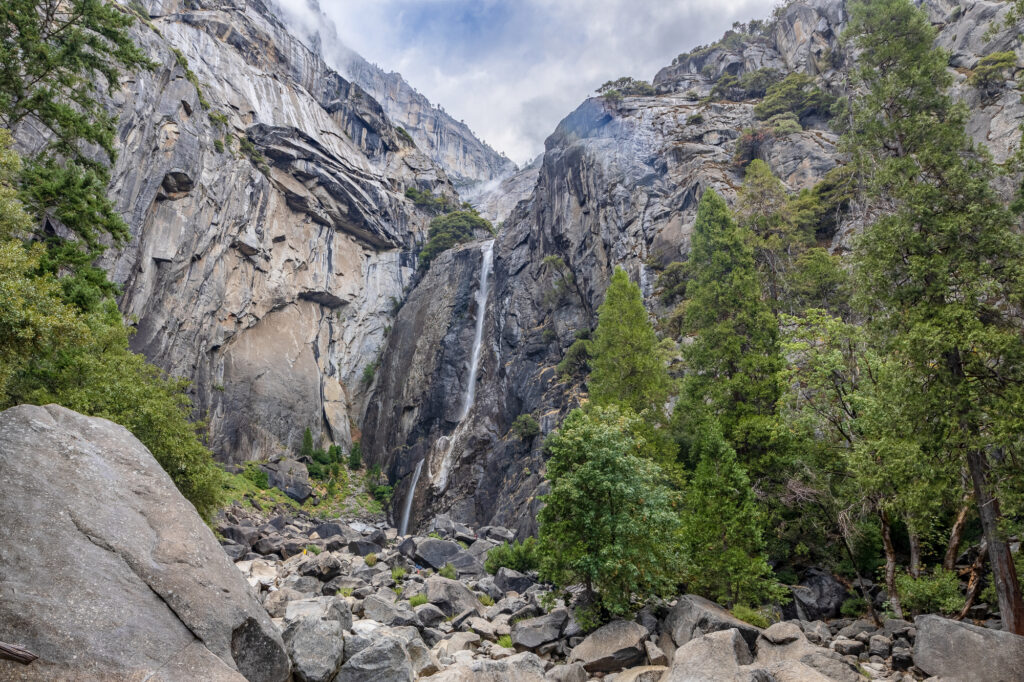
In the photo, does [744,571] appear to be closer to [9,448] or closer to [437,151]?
[9,448]

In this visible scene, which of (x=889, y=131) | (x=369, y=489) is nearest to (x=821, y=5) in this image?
(x=889, y=131)

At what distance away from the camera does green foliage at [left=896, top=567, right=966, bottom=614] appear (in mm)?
12070

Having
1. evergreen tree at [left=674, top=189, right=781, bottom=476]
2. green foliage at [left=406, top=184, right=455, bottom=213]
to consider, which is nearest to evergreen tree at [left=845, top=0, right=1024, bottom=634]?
evergreen tree at [left=674, top=189, right=781, bottom=476]

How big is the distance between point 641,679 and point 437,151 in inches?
5832

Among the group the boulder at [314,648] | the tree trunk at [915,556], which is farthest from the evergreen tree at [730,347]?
the boulder at [314,648]

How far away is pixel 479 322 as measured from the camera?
175 ft

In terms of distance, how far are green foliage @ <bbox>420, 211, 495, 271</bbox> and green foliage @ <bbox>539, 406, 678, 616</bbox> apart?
51.5 m

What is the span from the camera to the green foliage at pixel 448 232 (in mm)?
62781

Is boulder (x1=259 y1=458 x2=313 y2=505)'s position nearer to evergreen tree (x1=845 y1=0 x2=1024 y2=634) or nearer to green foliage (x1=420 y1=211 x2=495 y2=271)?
green foliage (x1=420 y1=211 x2=495 y2=271)

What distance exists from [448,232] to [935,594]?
57.2 meters

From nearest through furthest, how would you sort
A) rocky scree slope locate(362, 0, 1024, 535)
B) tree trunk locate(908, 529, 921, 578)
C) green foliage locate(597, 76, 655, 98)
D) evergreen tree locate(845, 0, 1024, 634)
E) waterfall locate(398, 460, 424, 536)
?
evergreen tree locate(845, 0, 1024, 634) < tree trunk locate(908, 529, 921, 578) < rocky scree slope locate(362, 0, 1024, 535) < waterfall locate(398, 460, 424, 536) < green foliage locate(597, 76, 655, 98)

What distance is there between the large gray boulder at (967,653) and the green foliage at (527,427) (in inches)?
1074

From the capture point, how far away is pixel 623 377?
73.2ft

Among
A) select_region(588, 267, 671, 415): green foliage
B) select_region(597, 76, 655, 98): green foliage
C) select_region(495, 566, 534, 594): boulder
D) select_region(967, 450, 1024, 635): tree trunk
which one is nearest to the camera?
select_region(967, 450, 1024, 635): tree trunk
